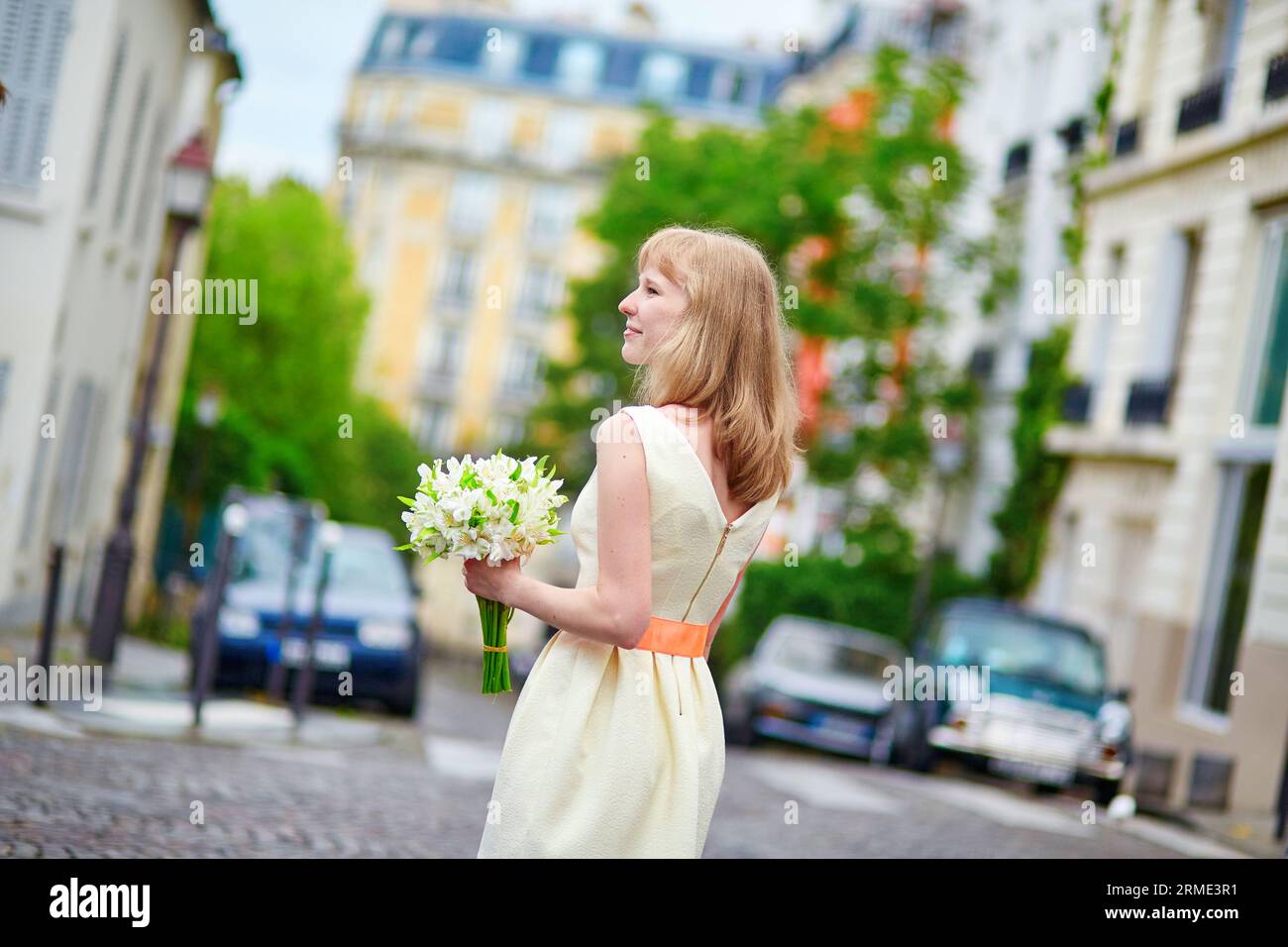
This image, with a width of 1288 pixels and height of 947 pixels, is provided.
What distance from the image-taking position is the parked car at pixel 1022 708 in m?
16.7

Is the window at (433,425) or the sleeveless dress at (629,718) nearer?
the sleeveless dress at (629,718)

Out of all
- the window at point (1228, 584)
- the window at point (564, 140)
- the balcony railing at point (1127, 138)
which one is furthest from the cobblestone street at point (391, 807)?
the window at point (564, 140)

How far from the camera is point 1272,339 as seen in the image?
2038 cm

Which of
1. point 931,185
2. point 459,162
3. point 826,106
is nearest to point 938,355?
point 931,185

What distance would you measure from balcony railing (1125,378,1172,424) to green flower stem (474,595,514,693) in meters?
20.7

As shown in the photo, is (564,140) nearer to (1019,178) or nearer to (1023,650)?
(1019,178)

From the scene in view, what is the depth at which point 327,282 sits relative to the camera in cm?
4634

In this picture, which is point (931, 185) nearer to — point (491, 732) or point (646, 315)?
point (491, 732)

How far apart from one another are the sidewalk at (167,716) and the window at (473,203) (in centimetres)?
5536

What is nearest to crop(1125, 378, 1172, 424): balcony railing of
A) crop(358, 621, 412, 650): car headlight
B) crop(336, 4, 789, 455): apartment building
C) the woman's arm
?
crop(358, 621, 412, 650): car headlight

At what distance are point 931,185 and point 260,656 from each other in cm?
1817

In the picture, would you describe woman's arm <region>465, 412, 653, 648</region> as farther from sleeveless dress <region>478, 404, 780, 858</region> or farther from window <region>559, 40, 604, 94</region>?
window <region>559, 40, 604, 94</region>

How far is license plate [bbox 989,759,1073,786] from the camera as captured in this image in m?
16.7

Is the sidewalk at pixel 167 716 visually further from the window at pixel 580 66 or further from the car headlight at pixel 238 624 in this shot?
the window at pixel 580 66
